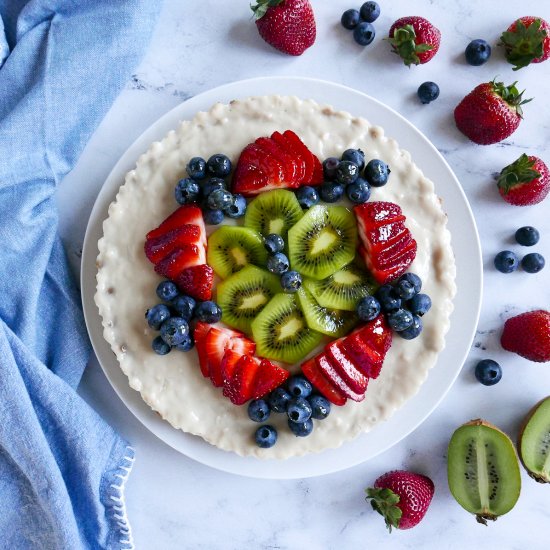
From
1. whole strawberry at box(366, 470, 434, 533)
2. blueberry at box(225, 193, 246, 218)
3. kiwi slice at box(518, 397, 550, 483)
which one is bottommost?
whole strawberry at box(366, 470, 434, 533)

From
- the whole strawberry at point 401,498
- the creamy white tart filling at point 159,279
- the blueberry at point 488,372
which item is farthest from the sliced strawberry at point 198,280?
the blueberry at point 488,372

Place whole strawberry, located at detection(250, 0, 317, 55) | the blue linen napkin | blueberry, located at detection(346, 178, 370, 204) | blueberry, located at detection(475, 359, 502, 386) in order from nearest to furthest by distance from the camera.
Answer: blueberry, located at detection(346, 178, 370, 204) < the blue linen napkin < whole strawberry, located at detection(250, 0, 317, 55) < blueberry, located at detection(475, 359, 502, 386)

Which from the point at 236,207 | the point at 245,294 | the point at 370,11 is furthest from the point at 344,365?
the point at 370,11

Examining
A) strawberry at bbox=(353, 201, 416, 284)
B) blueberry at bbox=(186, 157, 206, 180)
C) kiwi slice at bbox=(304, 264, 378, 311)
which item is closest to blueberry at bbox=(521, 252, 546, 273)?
strawberry at bbox=(353, 201, 416, 284)

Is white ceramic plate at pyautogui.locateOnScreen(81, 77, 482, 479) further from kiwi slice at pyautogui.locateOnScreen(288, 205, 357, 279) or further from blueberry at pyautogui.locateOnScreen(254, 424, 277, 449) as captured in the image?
kiwi slice at pyautogui.locateOnScreen(288, 205, 357, 279)

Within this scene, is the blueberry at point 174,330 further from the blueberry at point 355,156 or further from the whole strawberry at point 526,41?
the whole strawberry at point 526,41

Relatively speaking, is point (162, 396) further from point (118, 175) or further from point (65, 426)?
point (118, 175)

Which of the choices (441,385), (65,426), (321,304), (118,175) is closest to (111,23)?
(118,175)
